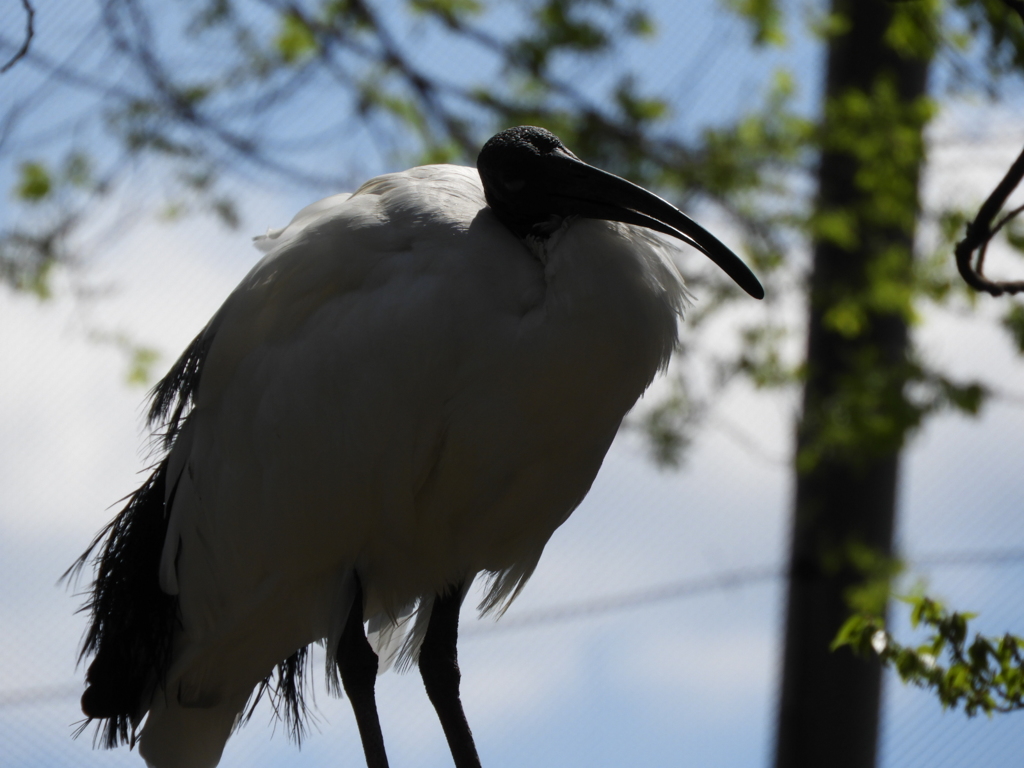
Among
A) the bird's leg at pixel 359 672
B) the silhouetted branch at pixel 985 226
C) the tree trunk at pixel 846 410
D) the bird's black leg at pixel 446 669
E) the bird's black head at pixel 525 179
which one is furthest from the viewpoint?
the tree trunk at pixel 846 410

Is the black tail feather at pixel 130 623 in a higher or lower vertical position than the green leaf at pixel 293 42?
lower

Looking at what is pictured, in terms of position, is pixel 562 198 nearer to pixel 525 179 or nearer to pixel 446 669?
pixel 525 179

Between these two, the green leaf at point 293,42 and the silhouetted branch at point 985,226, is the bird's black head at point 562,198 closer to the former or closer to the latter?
the silhouetted branch at point 985,226

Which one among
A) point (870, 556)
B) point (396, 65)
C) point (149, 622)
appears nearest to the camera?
point (149, 622)

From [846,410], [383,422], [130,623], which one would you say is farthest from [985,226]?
[846,410]

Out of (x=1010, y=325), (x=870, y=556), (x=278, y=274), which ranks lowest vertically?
(x=278, y=274)

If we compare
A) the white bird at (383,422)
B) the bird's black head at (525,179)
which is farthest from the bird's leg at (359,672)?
the bird's black head at (525,179)

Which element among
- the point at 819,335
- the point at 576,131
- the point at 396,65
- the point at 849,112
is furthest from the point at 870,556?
the point at 396,65

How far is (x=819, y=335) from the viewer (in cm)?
455

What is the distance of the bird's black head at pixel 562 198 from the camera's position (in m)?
1.79

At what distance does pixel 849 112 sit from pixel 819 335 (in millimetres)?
874

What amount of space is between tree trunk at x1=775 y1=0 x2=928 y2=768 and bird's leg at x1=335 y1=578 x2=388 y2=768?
2.46 m

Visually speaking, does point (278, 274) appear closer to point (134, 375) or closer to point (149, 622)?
point (149, 622)

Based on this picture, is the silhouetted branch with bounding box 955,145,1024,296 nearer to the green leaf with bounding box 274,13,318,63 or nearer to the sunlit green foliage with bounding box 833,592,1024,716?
the sunlit green foliage with bounding box 833,592,1024,716
